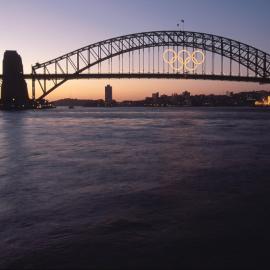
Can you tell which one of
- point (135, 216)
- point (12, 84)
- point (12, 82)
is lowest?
point (135, 216)

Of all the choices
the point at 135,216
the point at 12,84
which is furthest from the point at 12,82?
the point at 135,216

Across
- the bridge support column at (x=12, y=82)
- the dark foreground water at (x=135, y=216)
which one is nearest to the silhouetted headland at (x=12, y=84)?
the bridge support column at (x=12, y=82)

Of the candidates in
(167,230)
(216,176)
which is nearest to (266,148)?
(216,176)

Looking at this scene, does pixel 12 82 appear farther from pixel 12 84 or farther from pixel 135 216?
pixel 135 216

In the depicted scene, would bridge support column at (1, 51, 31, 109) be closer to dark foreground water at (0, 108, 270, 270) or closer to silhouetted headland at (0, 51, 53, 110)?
silhouetted headland at (0, 51, 53, 110)

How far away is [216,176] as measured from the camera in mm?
10750

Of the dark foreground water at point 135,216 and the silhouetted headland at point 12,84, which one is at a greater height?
the silhouetted headland at point 12,84

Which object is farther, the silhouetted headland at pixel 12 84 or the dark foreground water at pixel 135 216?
the silhouetted headland at pixel 12 84

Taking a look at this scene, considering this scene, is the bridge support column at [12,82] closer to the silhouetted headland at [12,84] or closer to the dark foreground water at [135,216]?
the silhouetted headland at [12,84]

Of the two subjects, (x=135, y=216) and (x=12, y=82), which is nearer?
(x=135, y=216)

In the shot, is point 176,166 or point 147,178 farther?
point 176,166

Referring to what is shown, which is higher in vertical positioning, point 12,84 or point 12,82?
point 12,82

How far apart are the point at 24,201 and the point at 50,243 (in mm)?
2584

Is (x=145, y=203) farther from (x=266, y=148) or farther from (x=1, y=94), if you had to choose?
(x=1, y=94)
